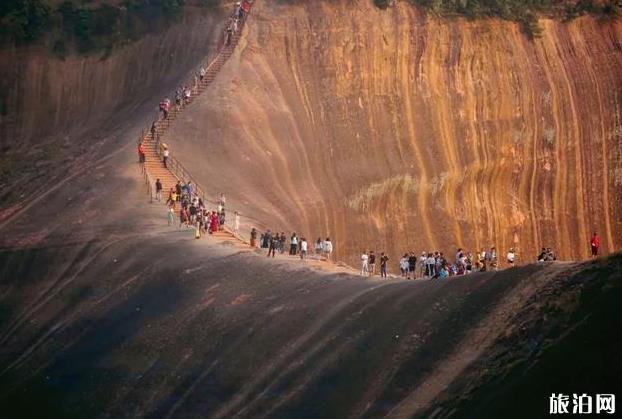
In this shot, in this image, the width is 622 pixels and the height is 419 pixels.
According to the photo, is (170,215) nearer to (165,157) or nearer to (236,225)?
(236,225)

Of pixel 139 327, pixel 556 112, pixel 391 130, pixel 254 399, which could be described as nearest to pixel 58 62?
pixel 391 130

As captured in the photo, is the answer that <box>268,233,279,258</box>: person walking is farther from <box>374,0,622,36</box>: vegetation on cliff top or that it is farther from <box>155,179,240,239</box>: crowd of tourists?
<box>374,0,622,36</box>: vegetation on cliff top

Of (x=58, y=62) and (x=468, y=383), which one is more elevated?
(x=58, y=62)

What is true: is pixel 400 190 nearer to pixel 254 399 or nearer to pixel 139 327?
pixel 139 327

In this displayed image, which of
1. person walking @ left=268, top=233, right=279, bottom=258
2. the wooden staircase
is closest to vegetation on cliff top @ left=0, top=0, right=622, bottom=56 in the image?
the wooden staircase

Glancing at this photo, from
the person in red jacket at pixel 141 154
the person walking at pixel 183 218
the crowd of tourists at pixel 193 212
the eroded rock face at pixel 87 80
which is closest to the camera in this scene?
Answer: the crowd of tourists at pixel 193 212

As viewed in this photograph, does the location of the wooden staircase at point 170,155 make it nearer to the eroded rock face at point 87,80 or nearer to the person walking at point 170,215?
the person walking at point 170,215

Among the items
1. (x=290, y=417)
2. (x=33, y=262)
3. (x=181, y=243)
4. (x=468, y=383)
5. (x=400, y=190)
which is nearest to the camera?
(x=468, y=383)

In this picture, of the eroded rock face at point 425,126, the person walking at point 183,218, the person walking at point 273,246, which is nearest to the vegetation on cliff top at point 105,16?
the eroded rock face at point 425,126
